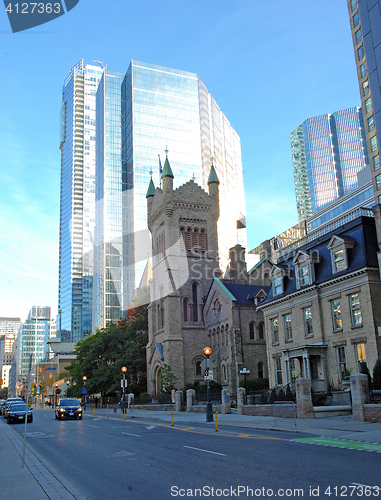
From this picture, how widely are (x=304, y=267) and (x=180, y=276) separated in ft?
75.4

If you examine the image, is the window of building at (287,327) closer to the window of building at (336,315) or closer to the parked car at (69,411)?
the window of building at (336,315)

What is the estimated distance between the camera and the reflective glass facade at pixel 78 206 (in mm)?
175500

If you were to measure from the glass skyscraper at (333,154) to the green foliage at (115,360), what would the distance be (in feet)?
404

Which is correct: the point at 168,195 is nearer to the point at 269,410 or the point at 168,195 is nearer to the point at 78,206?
the point at 269,410

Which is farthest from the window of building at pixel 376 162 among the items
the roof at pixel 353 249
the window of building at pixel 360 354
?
the window of building at pixel 360 354

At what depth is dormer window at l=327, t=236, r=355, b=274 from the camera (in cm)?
2928

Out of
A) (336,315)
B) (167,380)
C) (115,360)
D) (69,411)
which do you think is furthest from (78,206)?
(336,315)

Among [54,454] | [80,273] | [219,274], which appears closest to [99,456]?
[54,454]

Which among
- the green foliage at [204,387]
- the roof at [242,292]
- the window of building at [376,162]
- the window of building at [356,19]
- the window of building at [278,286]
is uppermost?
the window of building at [356,19]

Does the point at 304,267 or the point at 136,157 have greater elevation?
the point at 136,157

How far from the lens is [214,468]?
33.0 feet

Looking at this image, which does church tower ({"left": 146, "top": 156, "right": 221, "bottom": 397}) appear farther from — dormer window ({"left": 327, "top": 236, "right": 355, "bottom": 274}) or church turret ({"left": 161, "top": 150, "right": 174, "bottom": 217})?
dormer window ({"left": 327, "top": 236, "right": 355, "bottom": 274})

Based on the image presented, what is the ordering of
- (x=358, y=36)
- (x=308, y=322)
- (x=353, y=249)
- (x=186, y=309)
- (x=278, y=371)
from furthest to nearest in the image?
(x=358, y=36)
(x=186, y=309)
(x=278, y=371)
(x=308, y=322)
(x=353, y=249)

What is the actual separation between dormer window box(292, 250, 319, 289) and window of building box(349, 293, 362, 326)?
3715 mm
